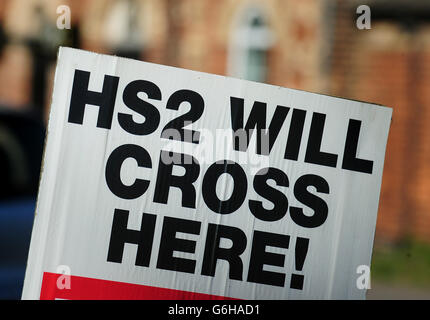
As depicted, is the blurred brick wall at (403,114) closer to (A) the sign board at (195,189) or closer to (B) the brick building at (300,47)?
(B) the brick building at (300,47)

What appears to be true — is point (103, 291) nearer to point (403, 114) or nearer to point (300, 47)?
point (403, 114)

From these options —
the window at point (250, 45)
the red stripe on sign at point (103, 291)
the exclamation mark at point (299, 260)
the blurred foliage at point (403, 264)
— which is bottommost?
the red stripe on sign at point (103, 291)

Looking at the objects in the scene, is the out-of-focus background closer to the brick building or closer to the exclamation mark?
the brick building

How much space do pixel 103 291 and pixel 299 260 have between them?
2.36 ft

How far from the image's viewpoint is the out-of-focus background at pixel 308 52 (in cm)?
1214

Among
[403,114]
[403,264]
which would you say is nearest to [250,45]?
[403,114]

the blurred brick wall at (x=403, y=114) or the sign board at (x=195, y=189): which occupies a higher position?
the blurred brick wall at (x=403, y=114)

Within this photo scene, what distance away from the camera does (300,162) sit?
3291mm

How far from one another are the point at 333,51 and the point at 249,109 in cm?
1062

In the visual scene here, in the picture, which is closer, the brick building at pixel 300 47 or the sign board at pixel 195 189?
the sign board at pixel 195 189

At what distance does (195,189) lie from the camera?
10.6 ft

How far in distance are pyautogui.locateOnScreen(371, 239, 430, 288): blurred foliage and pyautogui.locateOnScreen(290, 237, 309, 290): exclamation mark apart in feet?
23.6

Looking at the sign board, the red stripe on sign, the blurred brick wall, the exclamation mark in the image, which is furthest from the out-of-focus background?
the exclamation mark

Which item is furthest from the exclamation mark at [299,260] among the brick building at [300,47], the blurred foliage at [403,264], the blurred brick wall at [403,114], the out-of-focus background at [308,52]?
the blurred brick wall at [403,114]
